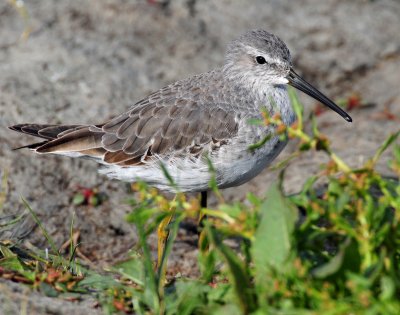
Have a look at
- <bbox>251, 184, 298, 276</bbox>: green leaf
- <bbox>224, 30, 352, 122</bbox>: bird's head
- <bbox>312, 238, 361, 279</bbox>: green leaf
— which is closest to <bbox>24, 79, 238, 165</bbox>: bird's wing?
<bbox>224, 30, 352, 122</bbox>: bird's head

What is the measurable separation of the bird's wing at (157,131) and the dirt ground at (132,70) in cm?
91

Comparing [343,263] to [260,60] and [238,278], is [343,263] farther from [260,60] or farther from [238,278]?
[260,60]

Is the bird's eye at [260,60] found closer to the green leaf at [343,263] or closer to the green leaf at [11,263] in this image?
the green leaf at [11,263]

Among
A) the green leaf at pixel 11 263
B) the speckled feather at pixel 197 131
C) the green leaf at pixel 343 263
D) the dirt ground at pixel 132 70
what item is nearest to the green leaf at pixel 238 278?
the green leaf at pixel 343 263

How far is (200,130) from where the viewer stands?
6430 mm

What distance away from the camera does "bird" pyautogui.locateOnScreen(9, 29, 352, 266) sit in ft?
20.5

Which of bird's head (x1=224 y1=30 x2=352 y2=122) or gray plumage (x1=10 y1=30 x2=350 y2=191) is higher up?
bird's head (x1=224 y1=30 x2=352 y2=122)

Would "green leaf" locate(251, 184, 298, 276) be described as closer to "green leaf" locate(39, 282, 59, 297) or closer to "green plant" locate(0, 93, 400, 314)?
"green plant" locate(0, 93, 400, 314)

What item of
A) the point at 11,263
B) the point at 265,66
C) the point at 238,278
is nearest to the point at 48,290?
the point at 11,263

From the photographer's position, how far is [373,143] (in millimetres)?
8406

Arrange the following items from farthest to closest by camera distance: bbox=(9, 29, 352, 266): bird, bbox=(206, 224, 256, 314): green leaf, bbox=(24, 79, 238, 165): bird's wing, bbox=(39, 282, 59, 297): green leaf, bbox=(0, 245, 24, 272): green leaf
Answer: bbox=(24, 79, 238, 165): bird's wing → bbox=(9, 29, 352, 266): bird → bbox=(0, 245, 24, 272): green leaf → bbox=(39, 282, 59, 297): green leaf → bbox=(206, 224, 256, 314): green leaf

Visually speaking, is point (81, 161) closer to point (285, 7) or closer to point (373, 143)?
point (373, 143)

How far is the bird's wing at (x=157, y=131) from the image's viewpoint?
6.40 meters

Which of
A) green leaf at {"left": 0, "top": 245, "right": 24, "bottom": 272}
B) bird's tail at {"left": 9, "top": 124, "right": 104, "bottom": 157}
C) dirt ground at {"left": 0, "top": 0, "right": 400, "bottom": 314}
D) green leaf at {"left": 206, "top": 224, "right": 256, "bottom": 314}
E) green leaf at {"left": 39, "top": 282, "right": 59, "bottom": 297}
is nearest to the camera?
green leaf at {"left": 206, "top": 224, "right": 256, "bottom": 314}
